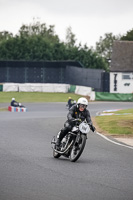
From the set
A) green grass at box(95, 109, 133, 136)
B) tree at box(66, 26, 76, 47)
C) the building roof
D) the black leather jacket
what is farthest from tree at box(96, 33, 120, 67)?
the black leather jacket

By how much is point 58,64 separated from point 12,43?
68.4 feet

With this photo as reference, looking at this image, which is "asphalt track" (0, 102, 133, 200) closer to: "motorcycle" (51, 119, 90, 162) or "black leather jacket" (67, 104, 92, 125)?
"motorcycle" (51, 119, 90, 162)

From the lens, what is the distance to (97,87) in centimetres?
6988

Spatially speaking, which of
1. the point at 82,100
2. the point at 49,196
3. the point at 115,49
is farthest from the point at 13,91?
the point at 49,196

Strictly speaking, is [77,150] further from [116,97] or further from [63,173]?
[116,97]

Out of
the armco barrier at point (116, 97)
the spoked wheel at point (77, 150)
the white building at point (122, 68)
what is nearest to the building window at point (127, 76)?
the white building at point (122, 68)

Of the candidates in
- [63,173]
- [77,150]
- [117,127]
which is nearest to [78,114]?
[77,150]

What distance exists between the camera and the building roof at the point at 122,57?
7738cm

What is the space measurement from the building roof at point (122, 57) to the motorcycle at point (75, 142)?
2467 inches

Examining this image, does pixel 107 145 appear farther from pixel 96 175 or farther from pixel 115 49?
pixel 115 49

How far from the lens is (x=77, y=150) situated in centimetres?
1404

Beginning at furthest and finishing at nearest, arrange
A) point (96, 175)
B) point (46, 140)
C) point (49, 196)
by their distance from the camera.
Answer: point (46, 140) < point (96, 175) < point (49, 196)

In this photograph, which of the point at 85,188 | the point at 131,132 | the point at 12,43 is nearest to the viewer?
the point at 85,188

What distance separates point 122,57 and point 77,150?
214 ft
